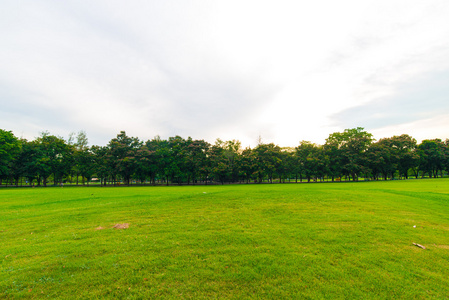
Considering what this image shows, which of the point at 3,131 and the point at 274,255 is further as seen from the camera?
the point at 3,131

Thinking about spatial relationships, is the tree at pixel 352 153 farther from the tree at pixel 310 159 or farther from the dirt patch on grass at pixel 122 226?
the dirt patch on grass at pixel 122 226

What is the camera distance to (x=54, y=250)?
6.38m

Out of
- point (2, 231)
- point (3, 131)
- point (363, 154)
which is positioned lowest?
point (2, 231)

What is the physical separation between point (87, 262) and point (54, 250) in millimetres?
1892

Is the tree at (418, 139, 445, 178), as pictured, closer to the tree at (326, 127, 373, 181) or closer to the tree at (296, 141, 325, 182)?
the tree at (326, 127, 373, 181)

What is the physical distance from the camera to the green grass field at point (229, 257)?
4293 mm

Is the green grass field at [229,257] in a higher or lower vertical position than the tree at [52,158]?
lower

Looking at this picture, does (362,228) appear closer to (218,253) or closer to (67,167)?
(218,253)

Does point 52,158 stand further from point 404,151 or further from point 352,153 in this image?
point 404,151

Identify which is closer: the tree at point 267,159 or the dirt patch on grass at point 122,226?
the dirt patch on grass at point 122,226

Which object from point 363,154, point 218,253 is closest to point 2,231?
point 218,253

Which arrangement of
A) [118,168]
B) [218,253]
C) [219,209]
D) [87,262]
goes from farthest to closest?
[118,168], [219,209], [218,253], [87,262]

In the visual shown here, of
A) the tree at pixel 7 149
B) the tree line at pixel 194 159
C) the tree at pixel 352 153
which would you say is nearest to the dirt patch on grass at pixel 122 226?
the tree line at pixel 194 159

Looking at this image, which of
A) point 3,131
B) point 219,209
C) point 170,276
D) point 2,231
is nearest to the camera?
point 170,276
